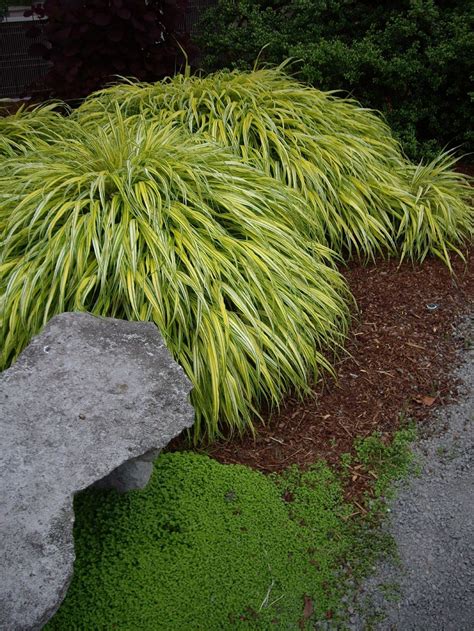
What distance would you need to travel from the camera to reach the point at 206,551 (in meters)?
2.34

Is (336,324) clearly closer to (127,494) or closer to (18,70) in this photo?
(127,494)

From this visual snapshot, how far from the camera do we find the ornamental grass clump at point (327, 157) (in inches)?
153

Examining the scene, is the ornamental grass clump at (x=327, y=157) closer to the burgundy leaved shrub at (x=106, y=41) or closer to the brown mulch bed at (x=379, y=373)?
the brown mulch bed at (x=379, y=373)

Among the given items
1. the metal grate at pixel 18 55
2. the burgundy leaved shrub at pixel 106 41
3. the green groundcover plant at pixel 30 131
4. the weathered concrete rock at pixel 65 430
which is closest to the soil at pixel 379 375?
the weathered concrete rock at pixel 65 430

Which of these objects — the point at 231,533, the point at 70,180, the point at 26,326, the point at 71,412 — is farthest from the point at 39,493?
the point at 70,180

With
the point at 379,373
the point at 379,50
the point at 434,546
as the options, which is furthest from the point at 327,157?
the point at 434,546

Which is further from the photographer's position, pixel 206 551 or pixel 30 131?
pixel 30 131

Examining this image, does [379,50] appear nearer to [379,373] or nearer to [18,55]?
[379,373]

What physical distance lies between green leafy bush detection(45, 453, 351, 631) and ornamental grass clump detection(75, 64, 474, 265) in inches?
65.6

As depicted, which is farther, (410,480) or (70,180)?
(70,180)

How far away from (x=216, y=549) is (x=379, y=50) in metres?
3.49

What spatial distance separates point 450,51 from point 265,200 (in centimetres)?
200

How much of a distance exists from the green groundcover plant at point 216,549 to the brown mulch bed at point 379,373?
17cm

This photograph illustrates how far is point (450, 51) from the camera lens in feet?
15.0
